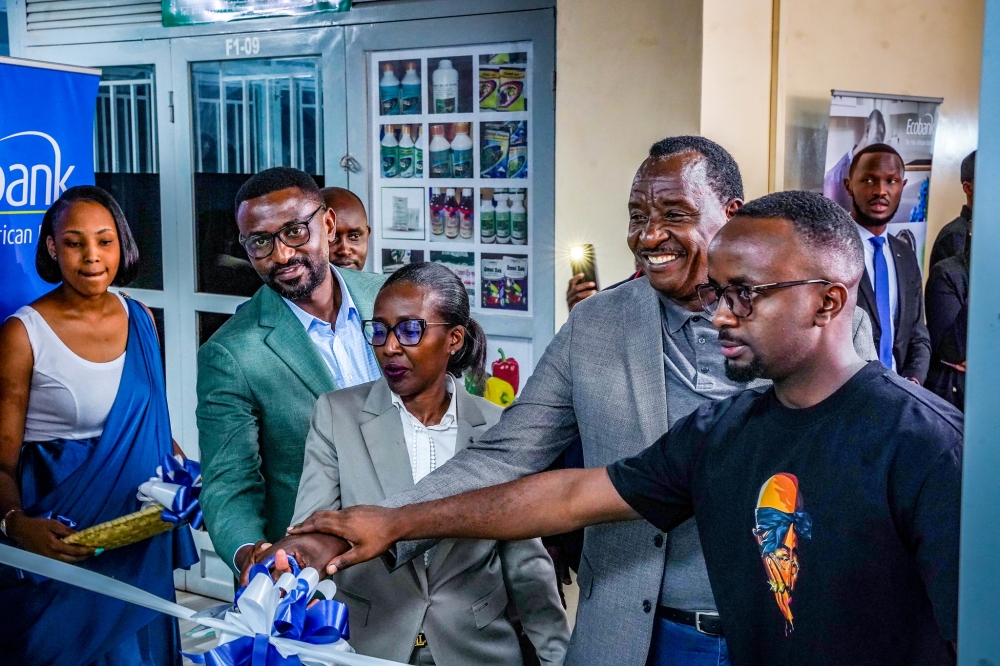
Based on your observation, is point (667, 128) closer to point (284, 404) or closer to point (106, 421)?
point (284, 404)

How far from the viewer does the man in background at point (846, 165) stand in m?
4.32

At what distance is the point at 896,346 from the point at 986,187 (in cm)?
371

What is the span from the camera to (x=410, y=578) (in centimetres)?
228

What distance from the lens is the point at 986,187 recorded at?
3.30 ft

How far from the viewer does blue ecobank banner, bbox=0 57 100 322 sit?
3148 mm

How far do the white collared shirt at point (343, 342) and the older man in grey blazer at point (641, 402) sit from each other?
0.68m

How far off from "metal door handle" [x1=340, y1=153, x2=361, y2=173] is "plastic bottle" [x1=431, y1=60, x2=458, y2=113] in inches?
17.5

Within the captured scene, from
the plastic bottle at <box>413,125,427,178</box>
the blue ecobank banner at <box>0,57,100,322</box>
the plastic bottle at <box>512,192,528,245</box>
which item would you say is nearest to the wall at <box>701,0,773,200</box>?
the plastic bottle at <box>512,192,528,245</box>

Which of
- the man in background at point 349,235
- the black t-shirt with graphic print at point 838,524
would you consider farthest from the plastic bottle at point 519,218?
the black t-shirt with graphic print at point 838,524

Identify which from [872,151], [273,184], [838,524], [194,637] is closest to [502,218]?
[872,151]

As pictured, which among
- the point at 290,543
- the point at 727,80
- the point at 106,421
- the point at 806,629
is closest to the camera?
the point at 806,629

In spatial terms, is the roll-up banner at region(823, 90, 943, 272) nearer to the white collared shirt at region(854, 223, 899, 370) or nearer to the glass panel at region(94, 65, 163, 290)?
the white collared shirt at region(854, 223, 899, 370)

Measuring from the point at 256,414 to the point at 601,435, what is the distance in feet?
3.00

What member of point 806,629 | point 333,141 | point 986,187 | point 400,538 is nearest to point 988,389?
point 986,187
